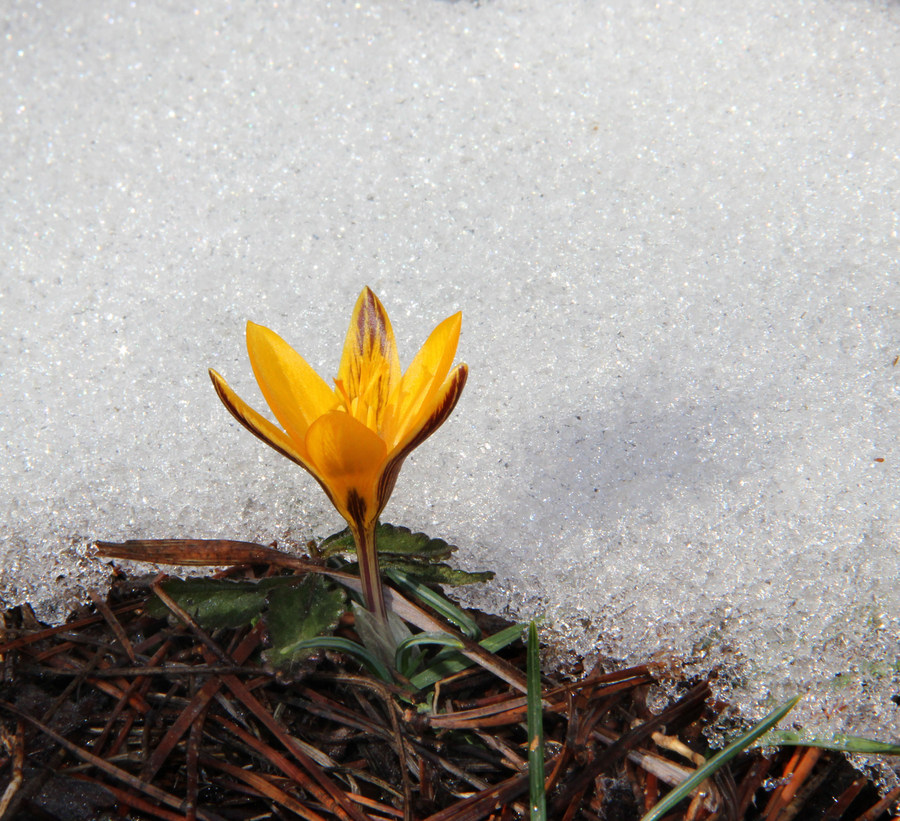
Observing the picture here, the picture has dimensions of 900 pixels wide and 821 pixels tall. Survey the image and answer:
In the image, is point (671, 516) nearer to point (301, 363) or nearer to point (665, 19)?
point (301, 363)

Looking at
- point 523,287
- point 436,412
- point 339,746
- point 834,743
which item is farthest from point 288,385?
point 834,743

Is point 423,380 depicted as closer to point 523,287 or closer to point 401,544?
point 401,544

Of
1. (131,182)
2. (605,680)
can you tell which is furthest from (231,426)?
(605,680)

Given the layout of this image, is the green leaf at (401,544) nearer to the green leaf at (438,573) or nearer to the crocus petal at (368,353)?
the green leaf at (438,573)

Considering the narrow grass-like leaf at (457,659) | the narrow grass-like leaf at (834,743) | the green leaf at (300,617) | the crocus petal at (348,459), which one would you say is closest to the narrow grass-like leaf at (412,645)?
the narrow grass-like leaf at (457,659)

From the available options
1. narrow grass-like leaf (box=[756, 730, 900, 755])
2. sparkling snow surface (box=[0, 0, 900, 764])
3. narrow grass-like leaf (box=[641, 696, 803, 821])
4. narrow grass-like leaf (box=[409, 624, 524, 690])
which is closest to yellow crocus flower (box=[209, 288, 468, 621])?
narrow grass-like leaf (box=[409, 624, 524, 690])

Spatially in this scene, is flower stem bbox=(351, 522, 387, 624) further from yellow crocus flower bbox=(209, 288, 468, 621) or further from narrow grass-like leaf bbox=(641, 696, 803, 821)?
narrow grass-like leaf bbox=(641, 696, 803, 821)
